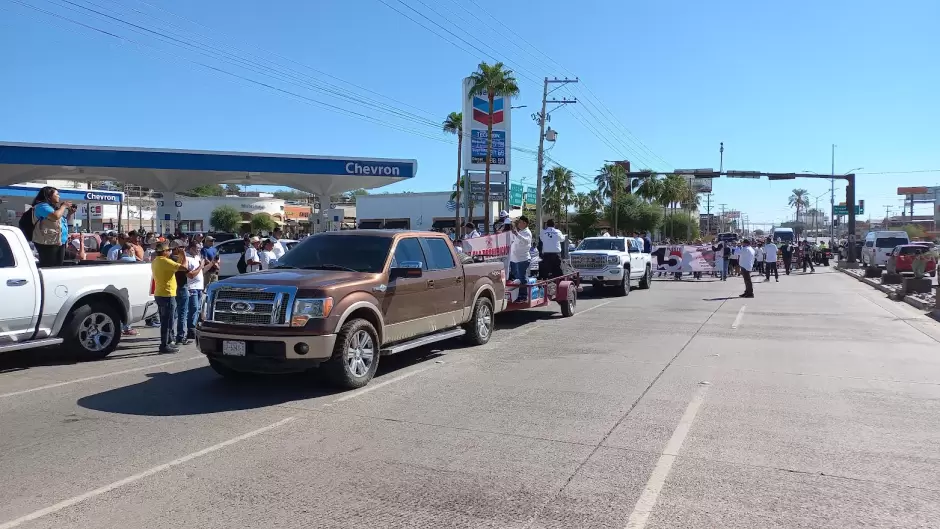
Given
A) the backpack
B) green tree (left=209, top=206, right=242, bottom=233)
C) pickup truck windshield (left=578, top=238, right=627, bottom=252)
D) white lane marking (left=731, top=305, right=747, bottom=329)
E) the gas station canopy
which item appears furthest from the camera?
green tree (left=209, top=206, right=242, bottom=233)

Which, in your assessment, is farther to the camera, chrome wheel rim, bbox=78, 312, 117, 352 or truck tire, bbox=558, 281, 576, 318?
truck tire, bbox=558, 281, 576, 318

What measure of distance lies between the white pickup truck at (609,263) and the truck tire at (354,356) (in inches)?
528

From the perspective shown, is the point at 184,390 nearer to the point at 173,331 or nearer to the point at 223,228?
the point at 173,331

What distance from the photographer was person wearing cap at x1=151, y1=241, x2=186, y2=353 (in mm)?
10086

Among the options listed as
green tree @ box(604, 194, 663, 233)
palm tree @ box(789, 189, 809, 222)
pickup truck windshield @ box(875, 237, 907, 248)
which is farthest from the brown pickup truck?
palm tree @ box(789, 189, 809, 222)

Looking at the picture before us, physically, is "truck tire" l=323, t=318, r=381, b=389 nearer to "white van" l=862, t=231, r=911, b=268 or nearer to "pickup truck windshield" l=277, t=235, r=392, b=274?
"pickup truck windshield" l=277, t=235, r=392, b=274

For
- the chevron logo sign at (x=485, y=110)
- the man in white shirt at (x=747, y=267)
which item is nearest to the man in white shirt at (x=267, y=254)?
the man in white shirt at (x=747, y=267)

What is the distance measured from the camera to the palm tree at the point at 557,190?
76.4 meters

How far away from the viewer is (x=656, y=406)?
23.8 feet

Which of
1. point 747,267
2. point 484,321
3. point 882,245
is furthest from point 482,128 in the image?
point 484,321

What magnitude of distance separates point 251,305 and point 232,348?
0.49 meters

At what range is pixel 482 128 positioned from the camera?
Result: 133ft

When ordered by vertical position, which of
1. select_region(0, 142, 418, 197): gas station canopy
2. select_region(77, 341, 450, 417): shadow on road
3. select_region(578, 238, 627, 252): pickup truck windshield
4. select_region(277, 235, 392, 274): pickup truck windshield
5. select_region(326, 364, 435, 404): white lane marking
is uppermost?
select_region(0, 142, 418, 197): gas station canopy

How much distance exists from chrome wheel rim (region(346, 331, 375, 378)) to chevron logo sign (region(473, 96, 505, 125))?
33583 millimetres
